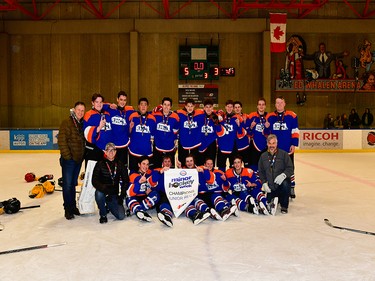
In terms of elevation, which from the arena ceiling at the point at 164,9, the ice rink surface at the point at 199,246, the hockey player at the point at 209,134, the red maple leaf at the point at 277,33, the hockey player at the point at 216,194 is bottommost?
the ice rink surface at the point at 199,246

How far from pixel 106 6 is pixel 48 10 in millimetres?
2394

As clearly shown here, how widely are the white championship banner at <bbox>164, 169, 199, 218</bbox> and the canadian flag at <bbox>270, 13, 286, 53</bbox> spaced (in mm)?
11235

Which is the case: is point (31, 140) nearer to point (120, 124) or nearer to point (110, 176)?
point (120, 124)

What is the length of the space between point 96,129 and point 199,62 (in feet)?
38.5

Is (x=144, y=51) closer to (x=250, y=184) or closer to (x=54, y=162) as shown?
(x=54, y=162)

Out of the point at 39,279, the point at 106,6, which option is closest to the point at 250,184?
the point at 39,279

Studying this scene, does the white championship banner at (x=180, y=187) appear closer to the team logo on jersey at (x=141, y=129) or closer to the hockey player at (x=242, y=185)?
the hockey player at (x=242, y=185)

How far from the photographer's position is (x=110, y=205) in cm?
487

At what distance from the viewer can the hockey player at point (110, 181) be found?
4.75 metres

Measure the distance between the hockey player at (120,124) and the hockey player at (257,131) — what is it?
74.2 inches

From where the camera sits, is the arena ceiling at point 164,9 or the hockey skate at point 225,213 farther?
the arena ceiling at point 164,9

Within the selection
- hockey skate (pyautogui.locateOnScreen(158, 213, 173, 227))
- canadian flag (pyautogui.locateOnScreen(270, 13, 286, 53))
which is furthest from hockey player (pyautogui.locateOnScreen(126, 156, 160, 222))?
canadian flag (pyautogui.locateOnScreen(270, 13, 286, 53))

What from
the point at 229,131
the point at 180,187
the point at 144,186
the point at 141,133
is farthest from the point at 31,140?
the point at 180,187

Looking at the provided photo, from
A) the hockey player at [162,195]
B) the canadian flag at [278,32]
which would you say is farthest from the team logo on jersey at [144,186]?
the canadian flag at [278,32]
